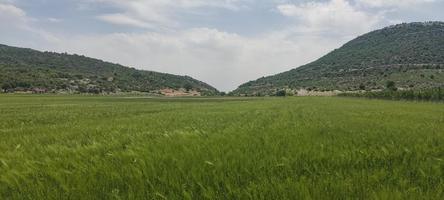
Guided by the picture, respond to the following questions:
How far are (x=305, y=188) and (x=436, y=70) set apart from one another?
17494 centimetres

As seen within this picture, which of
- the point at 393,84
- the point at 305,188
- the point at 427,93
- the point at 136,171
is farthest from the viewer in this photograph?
the point at 393,84

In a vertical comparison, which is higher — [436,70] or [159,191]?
[436,70]

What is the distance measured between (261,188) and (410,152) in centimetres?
368

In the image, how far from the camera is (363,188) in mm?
4902

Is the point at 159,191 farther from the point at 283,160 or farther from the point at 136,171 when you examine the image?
the point at 283,160

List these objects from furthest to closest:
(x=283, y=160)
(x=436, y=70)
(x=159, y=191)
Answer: (x=436, y=70)
(x=283, y=160)
(x=159, y=191)

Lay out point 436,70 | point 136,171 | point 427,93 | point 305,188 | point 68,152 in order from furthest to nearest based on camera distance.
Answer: point 436,70, point 427,93, point 68,152, point 136,171, point 305,188

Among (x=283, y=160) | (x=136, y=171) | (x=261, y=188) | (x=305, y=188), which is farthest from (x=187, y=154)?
(x=305, y=188)

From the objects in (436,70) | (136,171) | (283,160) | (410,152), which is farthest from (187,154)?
(436,70)

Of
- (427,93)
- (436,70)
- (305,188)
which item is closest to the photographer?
(305,188)

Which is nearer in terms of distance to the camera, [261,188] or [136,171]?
[261,188]

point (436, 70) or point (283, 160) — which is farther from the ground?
point (436, 70)

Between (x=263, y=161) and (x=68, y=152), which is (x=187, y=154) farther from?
(x=68, y=152)

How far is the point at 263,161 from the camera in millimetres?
6328
